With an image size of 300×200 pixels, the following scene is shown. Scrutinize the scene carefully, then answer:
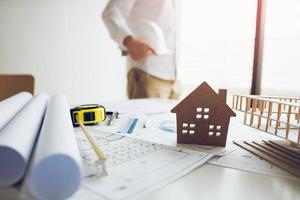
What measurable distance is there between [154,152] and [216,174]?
0.36ft

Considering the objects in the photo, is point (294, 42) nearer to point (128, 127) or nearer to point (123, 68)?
point (123, 68)

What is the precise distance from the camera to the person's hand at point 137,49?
4.91 ft

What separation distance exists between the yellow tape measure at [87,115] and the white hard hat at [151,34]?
105 centimetres

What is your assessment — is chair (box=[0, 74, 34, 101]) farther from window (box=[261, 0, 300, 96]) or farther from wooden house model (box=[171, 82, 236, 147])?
window (box=[261, 0, 300, 96])

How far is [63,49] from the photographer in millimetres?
1914

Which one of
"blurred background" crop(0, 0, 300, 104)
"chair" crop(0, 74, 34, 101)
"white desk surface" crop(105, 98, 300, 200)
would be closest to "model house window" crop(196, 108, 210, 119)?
"white desk surface" crop(105, 98, 300, 200)

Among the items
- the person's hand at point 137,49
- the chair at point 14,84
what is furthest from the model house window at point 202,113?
the person's hand at point 137,49

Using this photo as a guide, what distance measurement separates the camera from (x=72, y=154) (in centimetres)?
23

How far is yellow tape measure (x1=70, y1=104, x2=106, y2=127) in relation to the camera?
569 mm

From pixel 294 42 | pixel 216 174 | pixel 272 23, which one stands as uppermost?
pixel 272 23

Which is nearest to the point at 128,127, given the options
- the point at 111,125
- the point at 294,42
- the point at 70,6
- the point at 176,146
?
the point at 111,125

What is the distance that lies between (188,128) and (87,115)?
9.9 inches

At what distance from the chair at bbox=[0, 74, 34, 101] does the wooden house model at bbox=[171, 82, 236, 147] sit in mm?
840

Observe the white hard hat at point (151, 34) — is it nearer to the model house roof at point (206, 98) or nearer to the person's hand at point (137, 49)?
the person's hand at point (137, 49)
